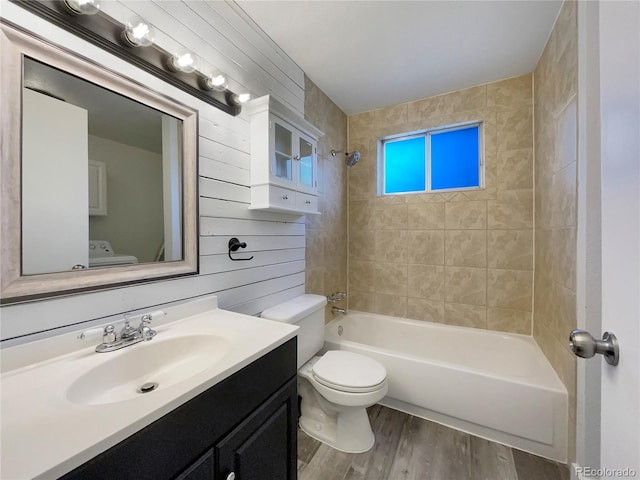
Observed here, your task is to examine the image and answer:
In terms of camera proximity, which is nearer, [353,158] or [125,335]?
[125,335]

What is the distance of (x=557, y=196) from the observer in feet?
5.02

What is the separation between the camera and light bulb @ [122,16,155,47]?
0.95m

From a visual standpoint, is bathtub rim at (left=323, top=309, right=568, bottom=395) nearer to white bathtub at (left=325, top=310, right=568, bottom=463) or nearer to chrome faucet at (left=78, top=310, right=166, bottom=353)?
white bathtub at (left=325, top=310, right=568, bottom=463)

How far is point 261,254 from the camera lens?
1633mm

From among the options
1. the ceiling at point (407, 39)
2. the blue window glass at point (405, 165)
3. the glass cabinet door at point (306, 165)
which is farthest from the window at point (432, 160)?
the glass cabinet door at point (306, 165)

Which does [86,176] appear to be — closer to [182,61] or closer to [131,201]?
[131,201]

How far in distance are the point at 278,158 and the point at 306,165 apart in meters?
0.29

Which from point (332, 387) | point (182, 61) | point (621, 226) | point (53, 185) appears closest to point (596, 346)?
point (621, 226)

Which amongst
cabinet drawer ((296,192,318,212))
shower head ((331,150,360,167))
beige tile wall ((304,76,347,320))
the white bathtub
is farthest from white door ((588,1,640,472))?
shower head ((331,150,360,167))

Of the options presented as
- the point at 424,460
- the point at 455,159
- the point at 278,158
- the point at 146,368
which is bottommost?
the point at 424,460

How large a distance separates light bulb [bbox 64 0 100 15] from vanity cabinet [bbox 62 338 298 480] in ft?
4.07

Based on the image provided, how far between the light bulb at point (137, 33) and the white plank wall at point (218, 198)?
0.22 ft

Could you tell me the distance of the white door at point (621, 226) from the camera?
1.41 ft

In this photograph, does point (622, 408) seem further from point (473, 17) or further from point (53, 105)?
point (473, 17)
